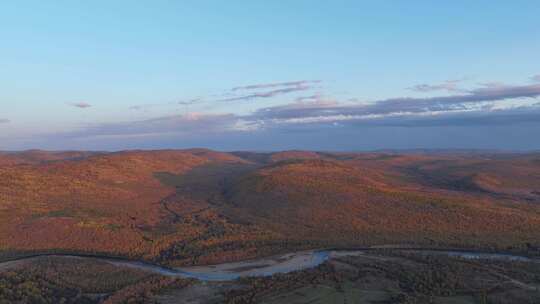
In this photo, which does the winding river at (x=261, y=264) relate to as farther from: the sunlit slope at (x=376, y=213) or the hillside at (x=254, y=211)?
the sunlit slope at (x=376, y=213)

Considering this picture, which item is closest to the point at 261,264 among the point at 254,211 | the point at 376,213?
the point at 254,211

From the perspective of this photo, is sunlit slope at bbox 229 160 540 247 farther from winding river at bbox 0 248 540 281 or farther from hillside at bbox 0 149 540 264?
winding river at bbox 0 248 540 281

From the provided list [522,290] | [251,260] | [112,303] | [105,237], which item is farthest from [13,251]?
[522,290]

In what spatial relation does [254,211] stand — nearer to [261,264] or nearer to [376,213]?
[376,213]

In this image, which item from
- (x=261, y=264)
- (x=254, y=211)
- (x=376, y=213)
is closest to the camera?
(x=261, y=264)

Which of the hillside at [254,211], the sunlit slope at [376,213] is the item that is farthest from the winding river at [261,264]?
the sunlit slope at [376,213]

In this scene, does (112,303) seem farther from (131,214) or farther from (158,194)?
(158,194)
